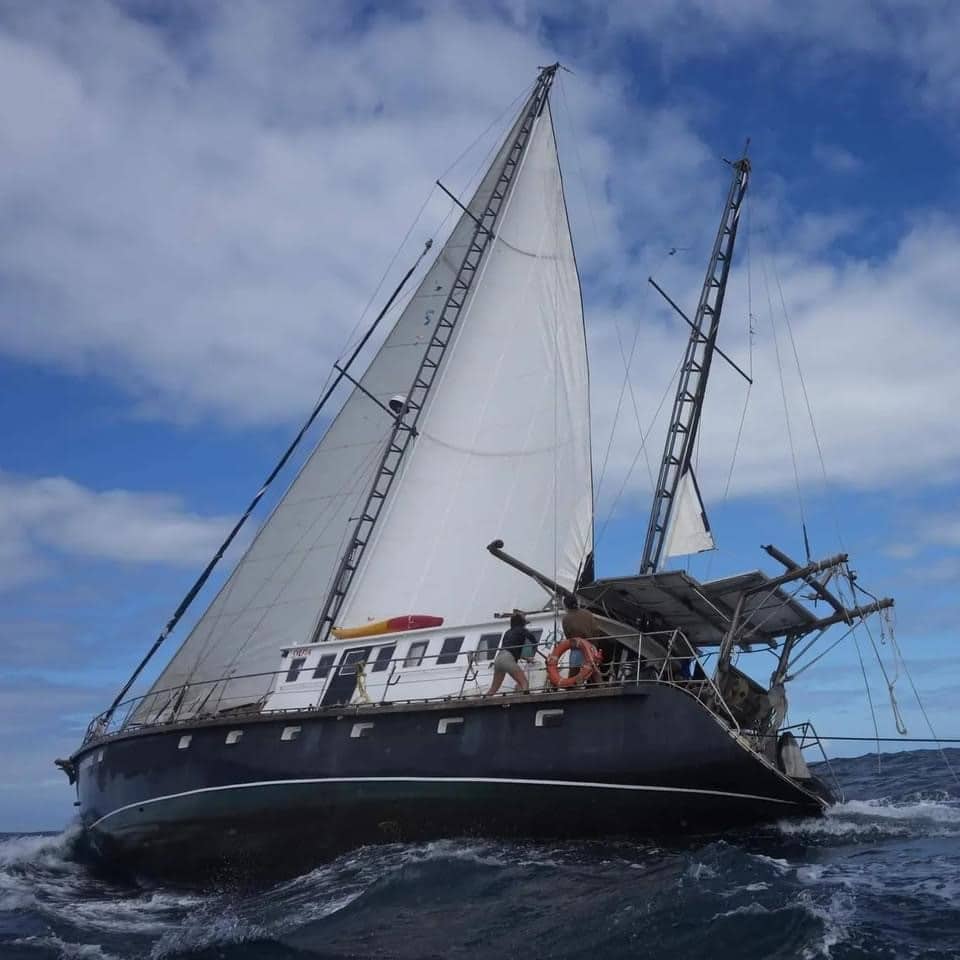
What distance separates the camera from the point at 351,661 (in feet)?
65.0

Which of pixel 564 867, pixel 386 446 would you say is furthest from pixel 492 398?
pixel 564 867

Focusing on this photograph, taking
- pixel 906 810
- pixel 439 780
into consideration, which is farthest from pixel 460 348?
pixel 906 810

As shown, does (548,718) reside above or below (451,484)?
below

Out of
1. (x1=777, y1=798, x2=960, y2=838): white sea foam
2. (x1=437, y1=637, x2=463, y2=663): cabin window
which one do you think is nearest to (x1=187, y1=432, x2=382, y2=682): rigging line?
(x1=437, y1=637, x2=463, y2=663): cabin window

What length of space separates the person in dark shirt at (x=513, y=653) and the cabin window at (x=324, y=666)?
13.3 ft

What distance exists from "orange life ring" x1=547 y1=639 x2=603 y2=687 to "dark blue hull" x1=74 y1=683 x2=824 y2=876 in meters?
0.36

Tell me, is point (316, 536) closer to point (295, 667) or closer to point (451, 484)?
point (451, 484)

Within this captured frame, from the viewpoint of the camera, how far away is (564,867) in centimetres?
1413

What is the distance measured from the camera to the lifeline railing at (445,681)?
15797mm

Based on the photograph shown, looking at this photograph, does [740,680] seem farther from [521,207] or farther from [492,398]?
[521,207]

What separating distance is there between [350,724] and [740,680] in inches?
298

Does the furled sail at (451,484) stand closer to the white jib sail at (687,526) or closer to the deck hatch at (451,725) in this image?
the white jib sail at (687,526)

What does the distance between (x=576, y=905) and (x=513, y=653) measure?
603 centimetres

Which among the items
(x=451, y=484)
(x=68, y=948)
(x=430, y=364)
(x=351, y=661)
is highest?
(x=430, y=364)
